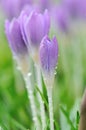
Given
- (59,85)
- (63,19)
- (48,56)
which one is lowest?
(59,85)

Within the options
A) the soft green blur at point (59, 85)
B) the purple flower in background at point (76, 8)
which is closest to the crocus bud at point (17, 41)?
the soft green blur at point (59, 85)

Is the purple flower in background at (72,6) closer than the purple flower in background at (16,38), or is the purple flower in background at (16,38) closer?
the purple flower in background at (16,38)

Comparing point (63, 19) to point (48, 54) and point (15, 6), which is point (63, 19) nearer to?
point (15, 6)

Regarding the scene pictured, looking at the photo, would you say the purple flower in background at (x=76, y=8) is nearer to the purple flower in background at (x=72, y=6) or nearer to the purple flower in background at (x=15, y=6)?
the purple flower in background at (x=72, y=6)

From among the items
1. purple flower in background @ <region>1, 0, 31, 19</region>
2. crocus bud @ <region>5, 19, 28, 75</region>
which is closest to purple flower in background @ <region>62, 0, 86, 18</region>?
purple flower in background @ <region>1, 0, 31, 19</region>

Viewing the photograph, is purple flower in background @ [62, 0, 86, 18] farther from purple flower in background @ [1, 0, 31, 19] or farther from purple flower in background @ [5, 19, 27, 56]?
purple flower in background @ [5, 19, 27, 56]

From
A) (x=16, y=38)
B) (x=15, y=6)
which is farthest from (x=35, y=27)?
(x=15, y=6)

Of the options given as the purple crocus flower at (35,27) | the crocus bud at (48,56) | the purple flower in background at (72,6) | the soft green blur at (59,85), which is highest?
the purple crocus flower at (35,27)

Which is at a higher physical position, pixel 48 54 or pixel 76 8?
pixel 48 54
